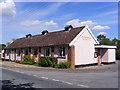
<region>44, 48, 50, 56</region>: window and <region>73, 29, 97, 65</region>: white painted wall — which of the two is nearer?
<region>73, 29, 97, 65</region>: white painted wall

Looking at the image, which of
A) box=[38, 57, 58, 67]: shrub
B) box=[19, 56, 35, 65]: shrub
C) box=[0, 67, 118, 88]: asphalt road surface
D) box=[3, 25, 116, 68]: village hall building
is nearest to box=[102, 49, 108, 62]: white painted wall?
box=[3, 25, 116, 68]: village hall building

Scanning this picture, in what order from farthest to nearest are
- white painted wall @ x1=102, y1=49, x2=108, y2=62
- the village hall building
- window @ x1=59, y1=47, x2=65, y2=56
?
white painted wall @ x1=102, y1=49, x2=108, y2=62 < window @ x1=59, y1=47, x2=65, y2=56 < the village hall building

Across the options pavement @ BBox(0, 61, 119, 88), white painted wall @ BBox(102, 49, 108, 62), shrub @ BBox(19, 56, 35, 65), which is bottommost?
pavement @ BBox(0, 61, 119, 88)

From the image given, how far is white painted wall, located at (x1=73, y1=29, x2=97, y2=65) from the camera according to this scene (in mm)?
22312

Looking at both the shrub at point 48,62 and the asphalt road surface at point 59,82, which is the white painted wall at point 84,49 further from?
the asphalt road surface at point 59,82

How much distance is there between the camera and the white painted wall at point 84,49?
2231 cm

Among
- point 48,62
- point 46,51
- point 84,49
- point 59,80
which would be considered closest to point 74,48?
point 84,49

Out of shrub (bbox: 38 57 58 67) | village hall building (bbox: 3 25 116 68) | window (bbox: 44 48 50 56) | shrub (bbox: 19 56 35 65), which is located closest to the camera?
village hall building (bbox: 3 25 116 68)

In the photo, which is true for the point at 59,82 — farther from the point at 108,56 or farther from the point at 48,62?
the point at 108,56

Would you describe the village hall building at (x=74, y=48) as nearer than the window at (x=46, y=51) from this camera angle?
Yes

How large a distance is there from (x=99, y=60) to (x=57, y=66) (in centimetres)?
766

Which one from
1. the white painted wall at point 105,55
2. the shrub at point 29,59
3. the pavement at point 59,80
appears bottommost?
the pavement at point 59,80

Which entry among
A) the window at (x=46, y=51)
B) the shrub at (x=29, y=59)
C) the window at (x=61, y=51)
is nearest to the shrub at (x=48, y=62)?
the window at (x=61, y=51)

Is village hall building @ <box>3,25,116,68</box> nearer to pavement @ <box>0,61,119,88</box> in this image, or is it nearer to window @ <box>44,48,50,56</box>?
window @ <box>44,48,50,56</box>
